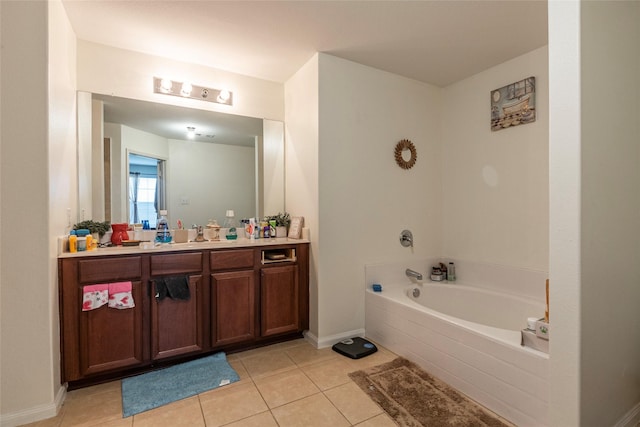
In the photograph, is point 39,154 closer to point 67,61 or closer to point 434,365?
point 67,61

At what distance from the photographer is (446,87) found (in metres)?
3.30

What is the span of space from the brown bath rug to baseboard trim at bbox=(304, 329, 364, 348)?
0.49m

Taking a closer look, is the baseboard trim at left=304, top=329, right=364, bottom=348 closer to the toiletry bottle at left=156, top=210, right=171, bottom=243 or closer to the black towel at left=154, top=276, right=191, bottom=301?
the black towel at left=154, top=276, right=191, bottom=301

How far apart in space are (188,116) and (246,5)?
3.81 ft

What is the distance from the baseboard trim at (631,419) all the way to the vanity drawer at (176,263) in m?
2.62

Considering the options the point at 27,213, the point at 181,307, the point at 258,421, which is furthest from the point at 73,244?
the point at 258,421

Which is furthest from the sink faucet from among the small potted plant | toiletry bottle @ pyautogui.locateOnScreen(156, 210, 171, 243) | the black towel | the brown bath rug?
toiletry bottle @ pyautogui.locateOnScreen(156, 210, 171, 243)

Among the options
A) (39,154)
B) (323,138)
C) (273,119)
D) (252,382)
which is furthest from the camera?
(273,119)

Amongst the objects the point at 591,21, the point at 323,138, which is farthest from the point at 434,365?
the point at 591,21

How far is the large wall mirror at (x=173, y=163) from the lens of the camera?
242 centimetres

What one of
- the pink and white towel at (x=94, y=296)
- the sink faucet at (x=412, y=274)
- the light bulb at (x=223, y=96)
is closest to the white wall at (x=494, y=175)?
the sink faucet at (x=412, y=274)

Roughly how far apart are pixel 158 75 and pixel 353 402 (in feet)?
9.44

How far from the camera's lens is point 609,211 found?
1450mm

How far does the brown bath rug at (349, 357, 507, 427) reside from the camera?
169 centimetres
